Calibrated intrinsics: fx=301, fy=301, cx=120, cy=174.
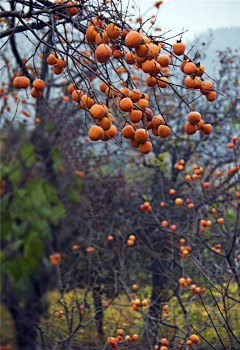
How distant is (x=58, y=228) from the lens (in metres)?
0.65

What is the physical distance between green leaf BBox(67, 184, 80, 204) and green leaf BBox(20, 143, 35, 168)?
0.10 metres

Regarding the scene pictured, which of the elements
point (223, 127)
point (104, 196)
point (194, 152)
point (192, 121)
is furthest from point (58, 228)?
point (223, 127)

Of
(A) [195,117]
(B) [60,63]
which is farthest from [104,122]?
(B) [60,63]

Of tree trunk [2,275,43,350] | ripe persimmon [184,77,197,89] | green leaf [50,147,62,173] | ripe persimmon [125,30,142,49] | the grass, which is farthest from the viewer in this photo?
the grass

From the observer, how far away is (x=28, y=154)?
25.4 inches

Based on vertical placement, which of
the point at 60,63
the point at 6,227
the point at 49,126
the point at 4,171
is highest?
the point at 60,63

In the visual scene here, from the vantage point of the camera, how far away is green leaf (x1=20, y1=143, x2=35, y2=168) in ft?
2.09

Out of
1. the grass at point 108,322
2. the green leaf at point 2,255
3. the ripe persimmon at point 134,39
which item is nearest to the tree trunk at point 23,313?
the green leaf at point 2,255

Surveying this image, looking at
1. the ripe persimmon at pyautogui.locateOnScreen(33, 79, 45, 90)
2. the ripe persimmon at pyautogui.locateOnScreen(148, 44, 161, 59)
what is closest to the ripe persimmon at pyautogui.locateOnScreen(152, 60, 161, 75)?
the ripe persimmon at pyautogui.locateOnScreen(148, 44, 161, 59)

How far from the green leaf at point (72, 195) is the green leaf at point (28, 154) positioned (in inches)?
3.9

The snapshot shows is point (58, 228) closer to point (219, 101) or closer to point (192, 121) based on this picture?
point (192, 121)

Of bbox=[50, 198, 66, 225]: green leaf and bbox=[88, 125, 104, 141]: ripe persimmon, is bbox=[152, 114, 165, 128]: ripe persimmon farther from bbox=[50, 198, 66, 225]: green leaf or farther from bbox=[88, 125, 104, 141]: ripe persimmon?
bbox=[50, 198, 66, 225]: green leaf

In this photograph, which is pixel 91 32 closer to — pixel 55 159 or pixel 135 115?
pixel 135 115

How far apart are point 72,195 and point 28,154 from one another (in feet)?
0.43
